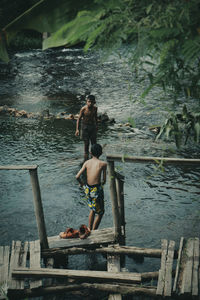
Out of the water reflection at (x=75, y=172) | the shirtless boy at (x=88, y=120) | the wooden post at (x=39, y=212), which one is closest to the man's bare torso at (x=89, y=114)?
the shirtless boy at (x=88, y=120)

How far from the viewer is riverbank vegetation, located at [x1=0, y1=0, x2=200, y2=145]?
3.10 ft

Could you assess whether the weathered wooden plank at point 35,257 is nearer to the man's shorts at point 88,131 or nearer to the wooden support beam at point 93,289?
the wooden support beam at point 93,289

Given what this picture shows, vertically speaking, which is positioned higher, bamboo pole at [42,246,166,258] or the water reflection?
the water reflection

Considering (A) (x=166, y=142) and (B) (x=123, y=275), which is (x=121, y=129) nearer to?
(A) (x=166, y=142)

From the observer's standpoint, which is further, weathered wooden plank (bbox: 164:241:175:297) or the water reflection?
the water reflection

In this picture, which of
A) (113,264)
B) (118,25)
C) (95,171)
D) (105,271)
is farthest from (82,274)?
(118,25)

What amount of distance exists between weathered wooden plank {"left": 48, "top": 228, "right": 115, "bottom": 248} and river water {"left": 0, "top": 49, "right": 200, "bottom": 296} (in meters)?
0.54

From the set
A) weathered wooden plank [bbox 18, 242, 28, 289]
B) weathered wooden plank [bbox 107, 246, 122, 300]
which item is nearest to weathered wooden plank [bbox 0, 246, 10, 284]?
weathered wooden plank [bbox 18, 242, 28, 289]

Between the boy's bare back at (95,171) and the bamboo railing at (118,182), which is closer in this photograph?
the bamboo railing at (118,182)

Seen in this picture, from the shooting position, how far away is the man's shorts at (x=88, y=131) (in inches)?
314

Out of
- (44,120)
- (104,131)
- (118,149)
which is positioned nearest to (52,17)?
(118,149)

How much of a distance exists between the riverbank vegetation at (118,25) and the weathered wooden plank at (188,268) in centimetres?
260

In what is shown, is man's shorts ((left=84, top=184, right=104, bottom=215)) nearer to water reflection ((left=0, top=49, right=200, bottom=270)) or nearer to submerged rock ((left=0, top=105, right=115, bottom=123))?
water reflection ((left=0, top=49, right=200, bottom=270))

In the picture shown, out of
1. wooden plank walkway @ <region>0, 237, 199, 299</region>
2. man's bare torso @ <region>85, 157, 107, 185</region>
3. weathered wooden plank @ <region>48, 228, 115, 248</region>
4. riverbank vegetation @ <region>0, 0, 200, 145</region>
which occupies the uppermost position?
riverbank vegetation @ <region>0, 0, 200, 145</region>
